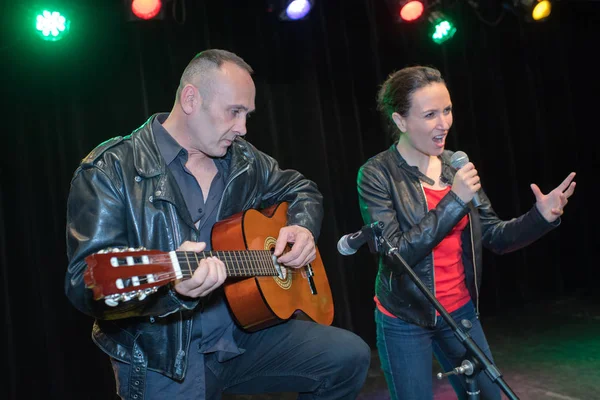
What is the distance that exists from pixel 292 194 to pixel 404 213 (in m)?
0.61

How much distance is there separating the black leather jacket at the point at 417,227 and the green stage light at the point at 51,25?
9.02 feet

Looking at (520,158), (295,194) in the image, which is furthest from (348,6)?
(295,194)

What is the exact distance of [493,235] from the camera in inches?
118

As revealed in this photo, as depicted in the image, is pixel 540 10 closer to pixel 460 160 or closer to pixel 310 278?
pixel 460 160

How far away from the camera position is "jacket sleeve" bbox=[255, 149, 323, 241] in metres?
2.84

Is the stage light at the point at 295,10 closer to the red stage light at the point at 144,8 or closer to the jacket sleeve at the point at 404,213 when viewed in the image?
the red stage light at the point at 144,8

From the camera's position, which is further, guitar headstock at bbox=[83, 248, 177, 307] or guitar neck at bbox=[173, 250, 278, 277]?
guitar neck at bbox=[173, 250, 278, 277]

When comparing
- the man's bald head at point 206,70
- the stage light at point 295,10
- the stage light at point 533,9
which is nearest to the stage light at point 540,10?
the stage light at point 533,9

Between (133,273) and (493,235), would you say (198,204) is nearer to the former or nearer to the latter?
Result: (133,273)

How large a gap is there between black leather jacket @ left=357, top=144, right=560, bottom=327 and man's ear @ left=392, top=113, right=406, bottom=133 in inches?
4.7

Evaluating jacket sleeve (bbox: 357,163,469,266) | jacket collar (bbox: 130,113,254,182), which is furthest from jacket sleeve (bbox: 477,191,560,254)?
jacket collar (bbox: 130,113,254,182)

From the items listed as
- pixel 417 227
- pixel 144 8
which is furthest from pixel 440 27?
pixel 417 227

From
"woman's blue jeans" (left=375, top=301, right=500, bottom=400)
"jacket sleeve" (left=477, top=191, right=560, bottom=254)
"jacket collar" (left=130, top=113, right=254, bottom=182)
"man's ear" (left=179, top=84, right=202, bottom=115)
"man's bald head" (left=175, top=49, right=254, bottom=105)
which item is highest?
"man's bald head" (left=175, top=49, right=254, bottom=105)

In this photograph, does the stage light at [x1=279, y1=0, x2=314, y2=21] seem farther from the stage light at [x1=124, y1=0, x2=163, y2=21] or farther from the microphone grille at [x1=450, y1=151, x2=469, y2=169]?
the microphone grille at [x1=450, y1=151, x2=469, y2=169]
